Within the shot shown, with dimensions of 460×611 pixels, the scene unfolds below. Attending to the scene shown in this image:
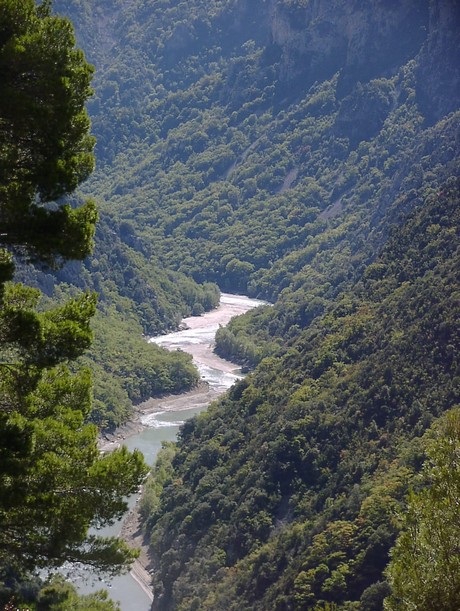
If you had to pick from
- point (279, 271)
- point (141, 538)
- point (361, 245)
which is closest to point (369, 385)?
point (141, 538)

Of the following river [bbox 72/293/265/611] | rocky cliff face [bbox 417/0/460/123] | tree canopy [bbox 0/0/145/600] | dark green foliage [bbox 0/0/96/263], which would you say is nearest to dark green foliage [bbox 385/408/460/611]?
tree canopy [bbox 0/0/145/600]

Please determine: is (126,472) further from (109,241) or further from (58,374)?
(109,241)

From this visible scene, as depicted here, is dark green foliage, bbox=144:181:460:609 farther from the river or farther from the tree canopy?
the tree canopy

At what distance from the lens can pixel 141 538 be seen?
7925cm

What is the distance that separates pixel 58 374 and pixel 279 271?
171 metres

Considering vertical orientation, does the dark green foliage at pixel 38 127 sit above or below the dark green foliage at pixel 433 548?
above

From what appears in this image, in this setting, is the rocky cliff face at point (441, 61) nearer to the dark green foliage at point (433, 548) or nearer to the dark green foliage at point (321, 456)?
the dark green foliage at point (321, 456)

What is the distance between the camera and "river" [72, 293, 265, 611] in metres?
69.6

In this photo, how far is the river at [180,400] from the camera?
69625 mm

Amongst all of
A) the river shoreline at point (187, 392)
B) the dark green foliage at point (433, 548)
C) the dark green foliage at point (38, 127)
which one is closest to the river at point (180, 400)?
the river shoreline at point (187, 392)

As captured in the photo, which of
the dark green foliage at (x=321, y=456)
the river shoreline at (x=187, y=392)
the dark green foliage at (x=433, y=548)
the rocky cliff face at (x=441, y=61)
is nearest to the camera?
the dark green foliage at (x=433, y=548)

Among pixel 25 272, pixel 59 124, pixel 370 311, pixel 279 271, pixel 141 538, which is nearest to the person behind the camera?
pixel 59 124

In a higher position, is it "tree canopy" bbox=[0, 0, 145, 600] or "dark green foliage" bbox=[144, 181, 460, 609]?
"tree canopy" bbox=[0, 0, 145, 600]

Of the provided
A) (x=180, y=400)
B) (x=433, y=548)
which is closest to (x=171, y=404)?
(x=180, y=400)
